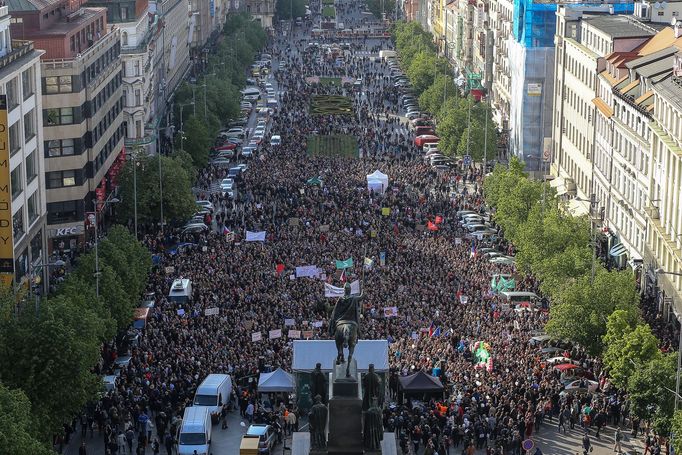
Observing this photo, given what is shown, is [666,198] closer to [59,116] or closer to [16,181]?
[16,181]

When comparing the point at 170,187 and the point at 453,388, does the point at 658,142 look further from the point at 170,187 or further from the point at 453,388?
the point at 170,187

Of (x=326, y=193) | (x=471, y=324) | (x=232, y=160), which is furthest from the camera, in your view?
(x=232, y=160)

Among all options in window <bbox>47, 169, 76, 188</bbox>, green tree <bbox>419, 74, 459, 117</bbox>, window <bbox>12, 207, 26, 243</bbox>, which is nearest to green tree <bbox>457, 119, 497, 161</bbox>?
green tree <bbox>419, 74, 459, 117</bbox>

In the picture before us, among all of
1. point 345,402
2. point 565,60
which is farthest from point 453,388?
point 565,60

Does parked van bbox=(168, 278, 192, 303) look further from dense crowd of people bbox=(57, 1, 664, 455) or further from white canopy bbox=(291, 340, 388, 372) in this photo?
white canopy bbox=(291, 340, 388, 372)

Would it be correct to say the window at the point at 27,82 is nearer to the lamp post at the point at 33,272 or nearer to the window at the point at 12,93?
the window at the point at 12,93

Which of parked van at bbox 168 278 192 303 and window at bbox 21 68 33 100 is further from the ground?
window at bbox 21 68 33 100
